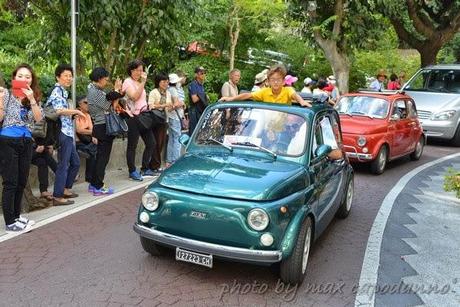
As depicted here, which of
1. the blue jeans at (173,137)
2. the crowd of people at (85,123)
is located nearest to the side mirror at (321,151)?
the crowd of people at (85,123)

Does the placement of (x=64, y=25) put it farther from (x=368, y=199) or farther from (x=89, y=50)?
(x=368, y=199)

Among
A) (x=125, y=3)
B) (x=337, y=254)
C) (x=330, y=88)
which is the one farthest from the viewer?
(x=330, y=88)

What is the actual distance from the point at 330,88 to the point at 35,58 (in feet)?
27.5

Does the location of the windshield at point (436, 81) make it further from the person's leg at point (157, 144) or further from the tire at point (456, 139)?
the person's leg at point (157, 144)

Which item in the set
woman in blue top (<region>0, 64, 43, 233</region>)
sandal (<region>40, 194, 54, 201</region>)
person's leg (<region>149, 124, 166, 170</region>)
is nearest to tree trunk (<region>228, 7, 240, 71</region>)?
person's leg (<region>149, 124, 166, 170</region>)

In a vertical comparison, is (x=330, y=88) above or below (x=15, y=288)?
above

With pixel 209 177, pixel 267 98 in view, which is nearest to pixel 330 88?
pixel 267 98

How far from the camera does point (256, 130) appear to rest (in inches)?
210

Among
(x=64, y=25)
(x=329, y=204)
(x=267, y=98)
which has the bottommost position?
(x=329, y=204)

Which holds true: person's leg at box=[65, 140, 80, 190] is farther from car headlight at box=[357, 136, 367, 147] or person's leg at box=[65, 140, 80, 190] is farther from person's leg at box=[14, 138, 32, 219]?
car headlight at box=[357, 136, 367, 147]

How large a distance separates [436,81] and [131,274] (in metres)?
13.4

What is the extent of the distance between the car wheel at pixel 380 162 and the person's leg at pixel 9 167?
21.6 ft

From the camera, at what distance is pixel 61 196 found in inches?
268

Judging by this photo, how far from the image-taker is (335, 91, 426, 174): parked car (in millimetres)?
9523
